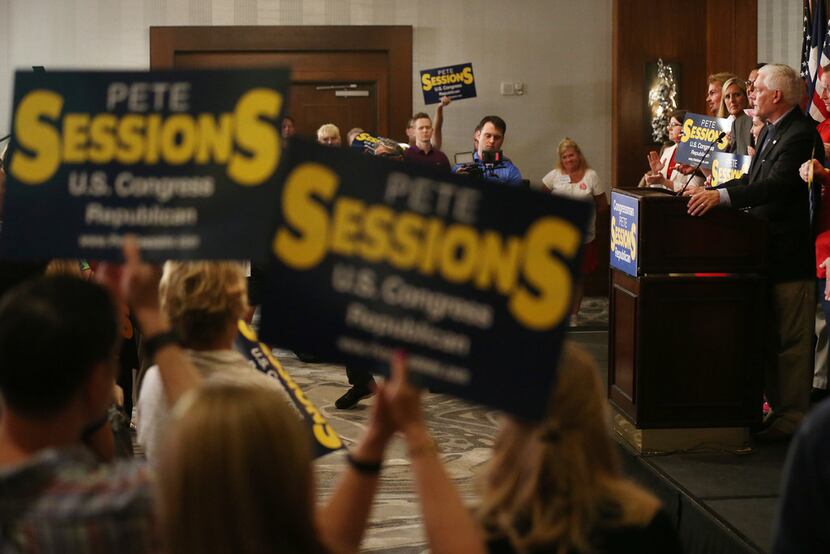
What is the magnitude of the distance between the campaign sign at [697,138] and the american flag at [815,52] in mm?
552

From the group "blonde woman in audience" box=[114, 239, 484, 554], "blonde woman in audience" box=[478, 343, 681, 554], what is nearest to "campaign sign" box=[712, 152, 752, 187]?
"blonde woman in audience" box=[478, 343, 681, 554]

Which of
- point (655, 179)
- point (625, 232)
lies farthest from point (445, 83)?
point (625, 232)

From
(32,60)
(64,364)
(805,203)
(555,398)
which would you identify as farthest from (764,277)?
(32,60)

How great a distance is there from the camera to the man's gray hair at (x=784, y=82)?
16.6 ft

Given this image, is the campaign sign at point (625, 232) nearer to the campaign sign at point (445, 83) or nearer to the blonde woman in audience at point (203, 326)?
the blonde woman in audience at point (203, 326)

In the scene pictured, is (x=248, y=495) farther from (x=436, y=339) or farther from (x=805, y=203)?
(x=805, y=203)

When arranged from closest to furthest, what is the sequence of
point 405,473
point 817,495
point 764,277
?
1. point 817,495
2. point 764,277
3. point 405,473

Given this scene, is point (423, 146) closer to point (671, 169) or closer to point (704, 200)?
point (671, 169)

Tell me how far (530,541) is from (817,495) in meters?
0.43

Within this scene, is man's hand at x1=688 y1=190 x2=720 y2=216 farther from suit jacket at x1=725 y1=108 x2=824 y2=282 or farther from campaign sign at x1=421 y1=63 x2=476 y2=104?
campaign sign at x1=421 y1=63 x2=476 y2=104

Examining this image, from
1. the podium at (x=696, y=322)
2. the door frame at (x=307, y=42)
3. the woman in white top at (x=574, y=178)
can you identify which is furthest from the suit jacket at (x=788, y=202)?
the door frame at (x=307, y=42)

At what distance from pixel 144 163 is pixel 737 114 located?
5215 millimetres

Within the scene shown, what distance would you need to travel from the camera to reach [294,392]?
2.97m

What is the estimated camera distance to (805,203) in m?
5.09
